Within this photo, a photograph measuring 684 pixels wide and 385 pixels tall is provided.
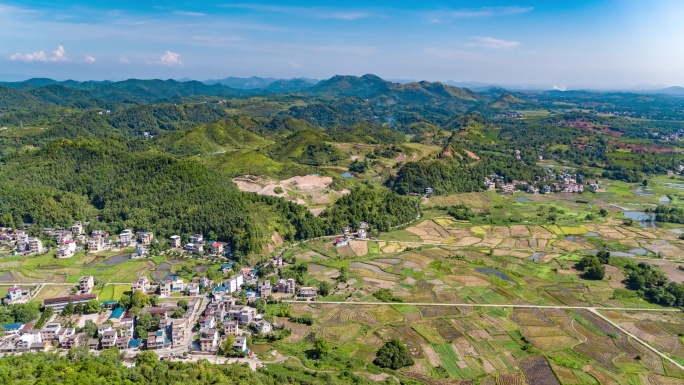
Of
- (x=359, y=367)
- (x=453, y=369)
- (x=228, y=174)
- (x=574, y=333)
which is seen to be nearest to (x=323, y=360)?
(x=359, y=367)

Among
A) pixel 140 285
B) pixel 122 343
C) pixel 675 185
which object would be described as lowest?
pixel 122 343

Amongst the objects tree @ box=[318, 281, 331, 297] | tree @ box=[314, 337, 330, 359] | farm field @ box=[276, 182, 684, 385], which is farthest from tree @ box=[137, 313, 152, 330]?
tree @ box=[318, 281, 331, 297]

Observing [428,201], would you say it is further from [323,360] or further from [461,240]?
[323,360]

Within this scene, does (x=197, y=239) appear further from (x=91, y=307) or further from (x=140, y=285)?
(x=91, y=307)

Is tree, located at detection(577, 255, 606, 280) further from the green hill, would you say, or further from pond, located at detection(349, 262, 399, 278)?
the green hill

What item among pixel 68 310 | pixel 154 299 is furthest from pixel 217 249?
pixel 68 310
